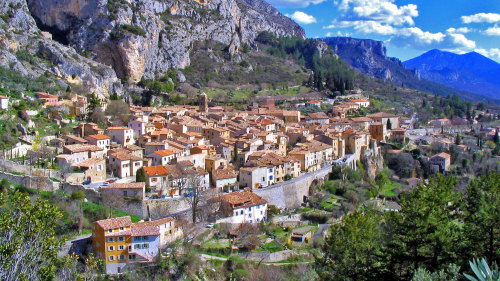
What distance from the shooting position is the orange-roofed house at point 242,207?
27.1 meters

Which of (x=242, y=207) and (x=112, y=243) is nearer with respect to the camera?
(x=112, y=243)

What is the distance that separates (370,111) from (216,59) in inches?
1244

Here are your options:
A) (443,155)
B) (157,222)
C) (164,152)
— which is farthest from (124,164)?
(443,155)

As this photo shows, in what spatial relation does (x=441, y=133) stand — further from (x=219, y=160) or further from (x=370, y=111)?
(x=219, y=160)

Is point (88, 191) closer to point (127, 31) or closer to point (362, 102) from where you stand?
point (127, 31)

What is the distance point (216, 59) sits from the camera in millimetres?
83125

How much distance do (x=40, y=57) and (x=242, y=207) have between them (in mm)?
36773

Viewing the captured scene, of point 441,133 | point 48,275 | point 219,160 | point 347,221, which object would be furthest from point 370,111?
point 48,275

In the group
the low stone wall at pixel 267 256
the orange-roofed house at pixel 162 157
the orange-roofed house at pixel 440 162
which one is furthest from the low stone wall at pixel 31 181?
the orange-roofed house at pixel 440 162

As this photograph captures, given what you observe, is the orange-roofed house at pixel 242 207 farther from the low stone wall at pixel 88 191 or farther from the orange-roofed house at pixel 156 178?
the low stone wall at pixel 88 191

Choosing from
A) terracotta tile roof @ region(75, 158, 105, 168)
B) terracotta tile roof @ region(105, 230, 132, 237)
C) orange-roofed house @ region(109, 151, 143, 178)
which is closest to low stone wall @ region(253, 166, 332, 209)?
orange-roofed house @ region(109, 151, 143, 178)

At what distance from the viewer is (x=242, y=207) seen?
27516 mm

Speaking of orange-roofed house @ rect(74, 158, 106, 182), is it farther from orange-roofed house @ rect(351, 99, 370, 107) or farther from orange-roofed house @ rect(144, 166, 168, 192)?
orange-roofed house @ rect(351, 99, 370, 107)

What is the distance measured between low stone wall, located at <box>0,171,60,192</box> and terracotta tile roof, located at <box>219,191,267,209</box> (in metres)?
9.86
